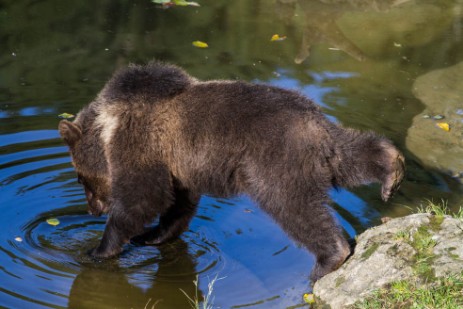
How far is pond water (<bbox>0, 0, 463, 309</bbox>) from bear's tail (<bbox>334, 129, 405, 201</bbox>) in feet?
3.30

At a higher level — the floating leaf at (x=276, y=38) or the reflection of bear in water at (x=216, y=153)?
the reflection of bear in water at (x=216, y=153)

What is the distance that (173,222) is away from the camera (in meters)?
7.37

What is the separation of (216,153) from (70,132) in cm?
148

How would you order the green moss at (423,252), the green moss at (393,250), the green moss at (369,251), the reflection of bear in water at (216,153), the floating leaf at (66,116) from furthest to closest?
the floating leaf at (66,116), the reflection of bear in water at (216,153), the green moss at (369,251), the green moss at (393,250), the green moss at (423,252)

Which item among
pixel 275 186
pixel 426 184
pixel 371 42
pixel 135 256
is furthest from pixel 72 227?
pixel 371 42

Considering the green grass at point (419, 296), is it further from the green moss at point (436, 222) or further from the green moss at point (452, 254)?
the green moss at point (436, 222)

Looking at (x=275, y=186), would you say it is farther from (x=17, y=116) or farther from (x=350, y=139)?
(x=17, y=116)

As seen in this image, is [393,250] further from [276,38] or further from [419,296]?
[276,38]

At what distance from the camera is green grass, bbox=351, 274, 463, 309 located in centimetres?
516

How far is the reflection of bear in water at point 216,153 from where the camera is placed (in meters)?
6.04

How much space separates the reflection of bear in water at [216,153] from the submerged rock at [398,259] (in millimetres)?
209

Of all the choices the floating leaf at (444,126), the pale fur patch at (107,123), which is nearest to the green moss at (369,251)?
the pale fur patch at (107,123)

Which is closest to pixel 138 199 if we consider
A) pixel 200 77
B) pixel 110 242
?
pixel 110 242

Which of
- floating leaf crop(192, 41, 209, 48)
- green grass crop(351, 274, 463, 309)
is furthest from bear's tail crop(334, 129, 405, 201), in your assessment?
floating leaf crop(192, 41, 209, 48)
